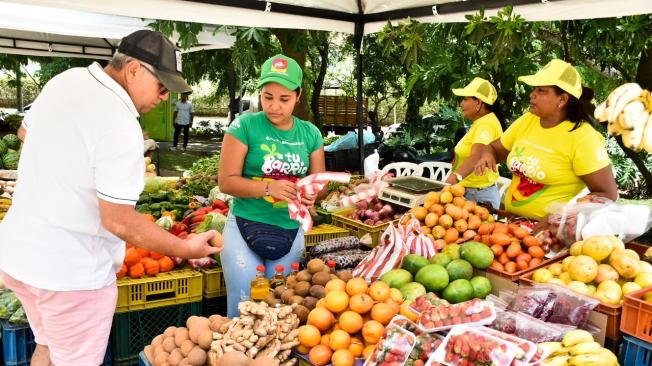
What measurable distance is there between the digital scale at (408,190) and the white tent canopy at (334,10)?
1423mm

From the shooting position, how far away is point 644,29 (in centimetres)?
515

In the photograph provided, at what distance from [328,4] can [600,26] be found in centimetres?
274

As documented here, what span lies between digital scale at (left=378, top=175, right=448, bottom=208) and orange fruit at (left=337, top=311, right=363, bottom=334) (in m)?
2.01

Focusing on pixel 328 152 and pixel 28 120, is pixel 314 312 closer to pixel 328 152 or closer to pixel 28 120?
pixel 28 120

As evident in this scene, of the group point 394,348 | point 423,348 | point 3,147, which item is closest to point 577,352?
point 423,348

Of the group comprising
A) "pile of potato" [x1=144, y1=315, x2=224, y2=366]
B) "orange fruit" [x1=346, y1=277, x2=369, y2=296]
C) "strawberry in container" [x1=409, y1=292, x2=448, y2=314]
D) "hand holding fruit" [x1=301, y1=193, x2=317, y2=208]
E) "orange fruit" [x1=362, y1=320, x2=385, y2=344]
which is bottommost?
"pile of potato" [x1=144, y1=315, x2=224, y2=366]

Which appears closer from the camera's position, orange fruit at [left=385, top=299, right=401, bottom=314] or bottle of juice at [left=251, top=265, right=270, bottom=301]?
orange fruit at [left=385, top=299, right=401, bottom=314]

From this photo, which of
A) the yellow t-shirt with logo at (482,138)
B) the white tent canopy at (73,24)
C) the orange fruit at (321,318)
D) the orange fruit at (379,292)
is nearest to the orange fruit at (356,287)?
the orange fruit at (379,292)

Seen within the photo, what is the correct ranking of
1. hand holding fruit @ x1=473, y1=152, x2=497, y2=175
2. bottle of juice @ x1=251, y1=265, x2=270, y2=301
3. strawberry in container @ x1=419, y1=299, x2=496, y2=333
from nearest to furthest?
strawberry in container @ x1=419, y1=299, x2=496, y2=333, bottle of juice @ x1=251, y1=265, x2=270, y2=301, hand holding fruit @ x1=473, y1=152, x2=497, y2=175

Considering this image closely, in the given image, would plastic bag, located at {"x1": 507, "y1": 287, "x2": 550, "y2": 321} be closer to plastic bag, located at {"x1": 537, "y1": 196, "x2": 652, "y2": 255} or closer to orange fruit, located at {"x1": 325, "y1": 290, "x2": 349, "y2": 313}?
plastic bag, located at {"x1": 537, "y1": 196, "x2": 652, "y2": 255}

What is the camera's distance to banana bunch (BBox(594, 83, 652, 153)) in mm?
2102

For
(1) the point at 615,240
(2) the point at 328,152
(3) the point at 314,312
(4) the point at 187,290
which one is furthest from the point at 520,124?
(2) the point at 328,152

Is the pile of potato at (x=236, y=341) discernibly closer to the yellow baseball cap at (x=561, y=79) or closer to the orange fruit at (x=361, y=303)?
the orange fruit at (x=361, y=303)

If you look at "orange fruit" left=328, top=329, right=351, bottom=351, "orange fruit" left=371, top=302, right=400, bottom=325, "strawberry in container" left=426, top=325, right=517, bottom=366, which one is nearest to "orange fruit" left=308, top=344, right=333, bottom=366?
"orange fruit" left=328, top=329, right=351, bottom=351
